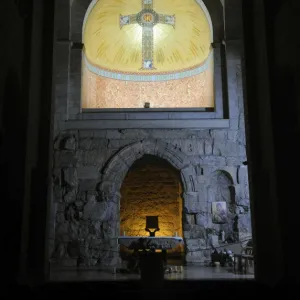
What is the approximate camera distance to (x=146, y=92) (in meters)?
16.3

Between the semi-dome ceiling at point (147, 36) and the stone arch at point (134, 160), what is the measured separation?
4.06 m

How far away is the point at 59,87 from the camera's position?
13.4 metres

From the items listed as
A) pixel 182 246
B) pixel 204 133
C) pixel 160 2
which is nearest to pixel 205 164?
pixel 204 133

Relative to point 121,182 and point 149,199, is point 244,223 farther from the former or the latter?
point 121,182

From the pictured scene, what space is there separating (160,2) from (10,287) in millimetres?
12825

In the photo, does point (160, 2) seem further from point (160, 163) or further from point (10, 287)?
point (10, 287)

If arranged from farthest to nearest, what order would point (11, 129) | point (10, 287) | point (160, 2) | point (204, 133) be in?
point (160, 2), point (204, 133), point (11, 129), point (10, 287)

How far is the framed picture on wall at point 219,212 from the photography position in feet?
41.0

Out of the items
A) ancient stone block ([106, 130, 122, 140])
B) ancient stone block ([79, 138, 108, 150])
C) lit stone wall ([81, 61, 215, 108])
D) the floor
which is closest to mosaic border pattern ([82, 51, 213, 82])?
lit stone wall ([81, 61, 215, 108])

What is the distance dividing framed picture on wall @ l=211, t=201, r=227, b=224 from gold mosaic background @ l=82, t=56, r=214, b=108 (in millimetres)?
3872

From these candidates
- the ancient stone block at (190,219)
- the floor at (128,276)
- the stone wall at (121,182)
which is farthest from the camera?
the ancient stone block at (190,219)

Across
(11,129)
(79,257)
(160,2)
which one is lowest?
(79,257)

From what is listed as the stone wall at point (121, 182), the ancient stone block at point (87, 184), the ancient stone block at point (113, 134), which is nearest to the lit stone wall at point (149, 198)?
the stone wall at point (121, 182)

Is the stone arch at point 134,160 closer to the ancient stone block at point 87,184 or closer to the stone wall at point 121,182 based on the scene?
the stone wall at point 121,182
